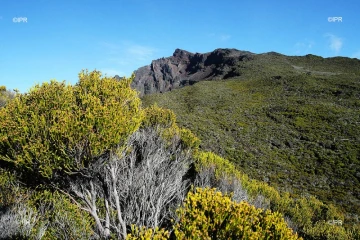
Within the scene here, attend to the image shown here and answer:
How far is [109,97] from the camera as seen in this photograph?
37.3ft

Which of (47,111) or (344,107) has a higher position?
(47,111)

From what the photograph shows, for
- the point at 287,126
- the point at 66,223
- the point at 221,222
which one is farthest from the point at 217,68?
the point at 221,222

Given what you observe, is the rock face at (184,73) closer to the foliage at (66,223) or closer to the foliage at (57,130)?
the foliage at (66,223)

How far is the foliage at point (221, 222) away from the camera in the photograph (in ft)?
Answer: 18.1

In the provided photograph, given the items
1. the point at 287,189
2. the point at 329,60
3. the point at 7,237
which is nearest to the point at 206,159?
the point at 7,237

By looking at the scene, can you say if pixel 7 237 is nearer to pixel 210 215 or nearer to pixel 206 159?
pixel 210 215

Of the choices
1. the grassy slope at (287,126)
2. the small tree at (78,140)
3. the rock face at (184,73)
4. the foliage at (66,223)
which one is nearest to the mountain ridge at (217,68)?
the rock face at (184,73)

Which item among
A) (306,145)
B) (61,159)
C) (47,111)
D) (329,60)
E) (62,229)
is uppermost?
(329,60)

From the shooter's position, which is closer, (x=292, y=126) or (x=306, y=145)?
(x=306, y=145)

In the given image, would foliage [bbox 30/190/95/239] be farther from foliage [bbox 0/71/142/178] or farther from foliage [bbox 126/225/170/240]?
foliage [bbox 126/225/170/240]

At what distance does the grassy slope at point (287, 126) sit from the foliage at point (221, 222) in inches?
1103

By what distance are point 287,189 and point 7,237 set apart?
2988 cm

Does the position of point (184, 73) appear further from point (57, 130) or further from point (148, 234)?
point (148, 234)

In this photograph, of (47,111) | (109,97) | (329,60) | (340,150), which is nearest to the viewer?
(47,111)
